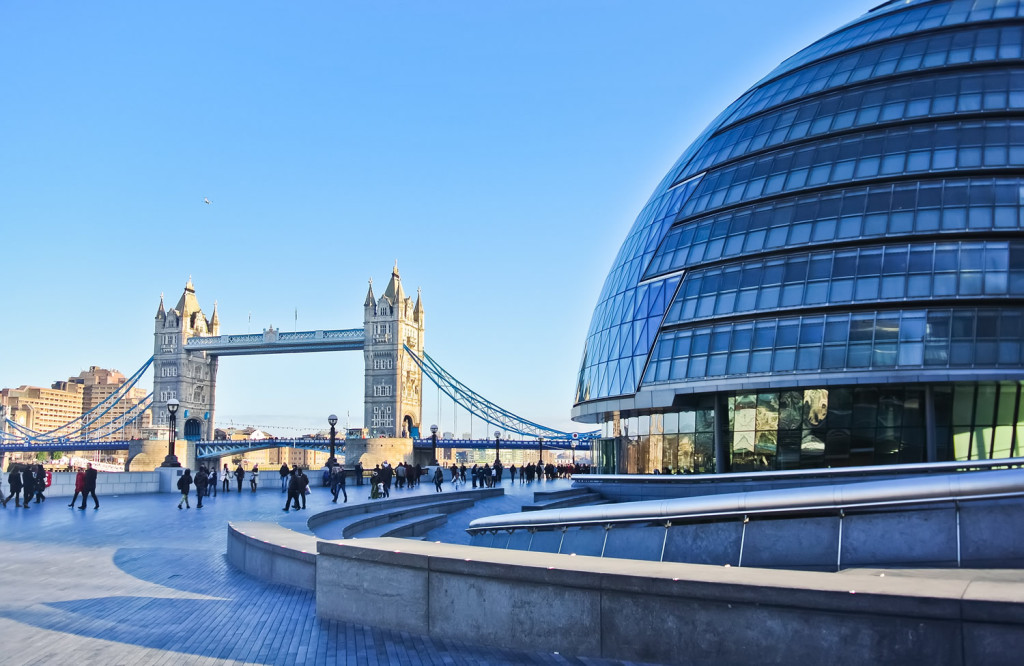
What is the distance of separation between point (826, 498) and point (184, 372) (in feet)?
536

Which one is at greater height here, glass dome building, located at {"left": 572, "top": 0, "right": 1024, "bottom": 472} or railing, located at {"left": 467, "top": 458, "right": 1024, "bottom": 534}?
glass dome building, located at {"left": 572, "top": 0, "right": 1024, "bottom": 472}

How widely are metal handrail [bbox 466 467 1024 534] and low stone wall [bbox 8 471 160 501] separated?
3098cm

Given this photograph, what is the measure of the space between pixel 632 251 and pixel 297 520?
22414 millimetres

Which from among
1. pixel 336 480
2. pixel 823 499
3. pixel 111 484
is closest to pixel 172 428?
pixel 111 484

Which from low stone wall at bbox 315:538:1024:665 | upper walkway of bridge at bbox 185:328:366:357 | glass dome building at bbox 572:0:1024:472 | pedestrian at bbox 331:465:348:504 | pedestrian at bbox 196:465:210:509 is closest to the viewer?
low stone wall at bbox 315:538:1024:665

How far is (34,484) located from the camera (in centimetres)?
3400

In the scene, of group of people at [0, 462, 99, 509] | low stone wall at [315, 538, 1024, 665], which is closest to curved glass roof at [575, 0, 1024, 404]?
group of people at [0, 462, 99, 509]

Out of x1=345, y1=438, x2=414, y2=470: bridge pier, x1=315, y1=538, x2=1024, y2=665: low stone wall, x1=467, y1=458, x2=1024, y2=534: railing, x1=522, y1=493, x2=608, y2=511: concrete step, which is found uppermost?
x1=467, y1=458, x2=1024, y2=534: railing

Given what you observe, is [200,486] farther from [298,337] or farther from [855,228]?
[298,337]

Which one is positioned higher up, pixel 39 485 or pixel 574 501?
pixel 39 485

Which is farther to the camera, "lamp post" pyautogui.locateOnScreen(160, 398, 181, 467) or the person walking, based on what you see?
"lamp post" pyautogui.locateOnScreen(160, 398, 181, 467)

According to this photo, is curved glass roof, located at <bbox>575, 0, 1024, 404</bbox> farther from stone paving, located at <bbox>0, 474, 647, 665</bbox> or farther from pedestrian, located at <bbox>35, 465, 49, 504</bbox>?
pedestrian, located at <bbox>35, 465, 49, 504</bbox>

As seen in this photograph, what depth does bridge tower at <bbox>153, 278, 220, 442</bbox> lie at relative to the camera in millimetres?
162625

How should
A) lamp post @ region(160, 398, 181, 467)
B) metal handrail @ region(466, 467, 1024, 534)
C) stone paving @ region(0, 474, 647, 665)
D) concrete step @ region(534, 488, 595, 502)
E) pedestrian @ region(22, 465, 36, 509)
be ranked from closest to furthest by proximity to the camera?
stone paving @ region(0, 474, 647, 665) < metal handrail @ region(466, 467, 1024, 534) < pedestrian @ region(22, 465, 36, 509) < concrete step @ region(534, 488, 595, 502) < lamp post @ region(160, 398, 181, 467)
